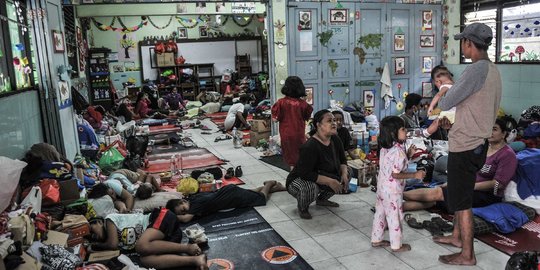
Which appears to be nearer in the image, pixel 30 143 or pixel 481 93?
pixel 481 93

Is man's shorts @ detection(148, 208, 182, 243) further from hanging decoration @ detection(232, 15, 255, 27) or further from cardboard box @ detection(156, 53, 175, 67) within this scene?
hanging decoration @ detection(232, 15, 255, 27)

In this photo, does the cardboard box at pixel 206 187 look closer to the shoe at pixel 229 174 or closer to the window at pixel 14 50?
the shoe at pixel 229 174

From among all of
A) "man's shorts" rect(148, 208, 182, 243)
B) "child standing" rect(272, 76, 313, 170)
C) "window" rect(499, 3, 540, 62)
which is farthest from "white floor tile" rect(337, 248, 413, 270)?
"window" rect(499, 3, 540, 62)

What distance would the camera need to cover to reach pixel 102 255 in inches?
146

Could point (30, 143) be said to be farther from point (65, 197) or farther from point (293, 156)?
point (293, 156)

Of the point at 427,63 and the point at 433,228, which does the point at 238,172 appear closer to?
the point at 433,228

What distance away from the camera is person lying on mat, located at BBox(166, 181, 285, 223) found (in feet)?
15.0

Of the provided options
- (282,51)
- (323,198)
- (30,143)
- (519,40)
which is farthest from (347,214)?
(519,40)

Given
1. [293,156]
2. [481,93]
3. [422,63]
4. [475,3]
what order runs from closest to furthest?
[481,93] → [293,156] → [475,3] → [422,63]

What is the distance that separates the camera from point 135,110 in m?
12.4

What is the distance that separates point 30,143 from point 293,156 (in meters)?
3.05

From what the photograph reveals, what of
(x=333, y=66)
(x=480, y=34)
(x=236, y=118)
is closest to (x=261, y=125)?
(x=236, y=118)

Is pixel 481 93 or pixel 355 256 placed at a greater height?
pixel 481 93

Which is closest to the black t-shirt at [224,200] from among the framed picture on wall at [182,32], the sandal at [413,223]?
the sandal at [413,223]
